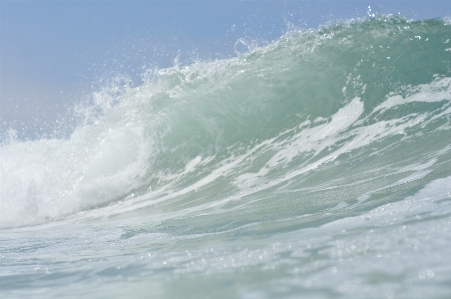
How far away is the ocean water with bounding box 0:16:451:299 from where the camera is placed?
6.84ft

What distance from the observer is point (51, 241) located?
4121 mm

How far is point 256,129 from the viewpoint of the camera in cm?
775

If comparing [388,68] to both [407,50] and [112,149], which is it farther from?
[112,149]

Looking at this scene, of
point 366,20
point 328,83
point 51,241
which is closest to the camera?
point 51,241

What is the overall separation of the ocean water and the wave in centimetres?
2

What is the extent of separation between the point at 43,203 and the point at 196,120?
2.26 metres

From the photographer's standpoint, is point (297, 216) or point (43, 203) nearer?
point (297, 216)

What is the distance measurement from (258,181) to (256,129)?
1.78 m

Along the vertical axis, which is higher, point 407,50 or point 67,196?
point 407,50

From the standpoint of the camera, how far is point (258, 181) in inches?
239

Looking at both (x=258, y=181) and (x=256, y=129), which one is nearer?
(x=258, y=181)

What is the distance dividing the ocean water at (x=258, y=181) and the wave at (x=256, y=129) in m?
0.02

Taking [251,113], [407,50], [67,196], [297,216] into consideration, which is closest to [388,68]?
[407,50]

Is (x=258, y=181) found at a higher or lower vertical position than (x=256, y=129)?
lower
